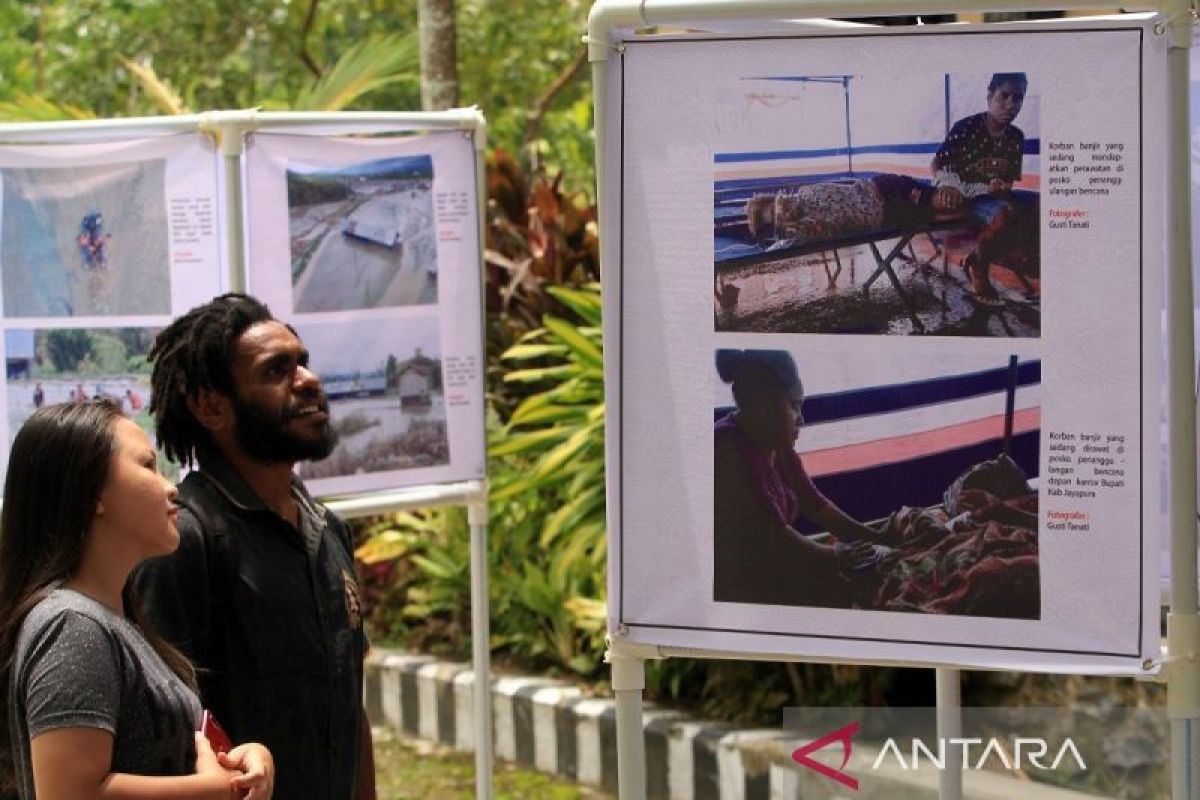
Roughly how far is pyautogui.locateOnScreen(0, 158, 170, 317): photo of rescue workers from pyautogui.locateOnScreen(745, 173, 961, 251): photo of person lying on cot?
2.66 metres

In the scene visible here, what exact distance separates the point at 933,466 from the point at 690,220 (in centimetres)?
60

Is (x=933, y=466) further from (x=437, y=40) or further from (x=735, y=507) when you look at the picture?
(x=437, y=40)

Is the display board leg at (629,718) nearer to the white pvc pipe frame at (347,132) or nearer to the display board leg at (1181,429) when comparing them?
the display board leg at (1181,429)

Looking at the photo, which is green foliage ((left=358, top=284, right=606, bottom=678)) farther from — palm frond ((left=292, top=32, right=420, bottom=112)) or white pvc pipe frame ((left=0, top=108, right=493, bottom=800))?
palm frond ((left=292, top=32, right=420, bottom=112))

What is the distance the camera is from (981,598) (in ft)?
10.1

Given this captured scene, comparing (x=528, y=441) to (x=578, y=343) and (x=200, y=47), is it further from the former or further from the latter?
(x=200, y=47)

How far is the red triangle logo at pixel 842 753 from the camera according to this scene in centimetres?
346

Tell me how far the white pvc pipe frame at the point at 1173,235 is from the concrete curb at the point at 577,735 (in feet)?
7.17

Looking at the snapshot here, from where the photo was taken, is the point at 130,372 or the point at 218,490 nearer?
the point at 218,490

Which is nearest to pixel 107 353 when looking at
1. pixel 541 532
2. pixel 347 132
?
pixel 347 132

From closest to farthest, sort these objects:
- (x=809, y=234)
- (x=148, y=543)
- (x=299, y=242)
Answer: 1. (x=148, y=543)
2. (x=809, y=234)
3. (x=299, y=242)

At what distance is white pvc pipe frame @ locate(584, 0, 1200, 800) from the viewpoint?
2.94 metres

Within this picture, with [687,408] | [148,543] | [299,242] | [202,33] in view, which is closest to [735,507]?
[687,408]

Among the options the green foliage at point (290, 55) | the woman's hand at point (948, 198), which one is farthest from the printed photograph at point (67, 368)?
the green foliage at point (290, 55)
